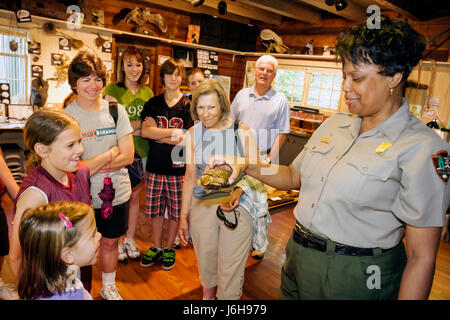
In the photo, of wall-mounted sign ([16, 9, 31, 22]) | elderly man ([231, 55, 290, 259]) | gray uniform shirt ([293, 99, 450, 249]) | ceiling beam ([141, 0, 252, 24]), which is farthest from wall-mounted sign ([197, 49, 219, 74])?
gray uniform shirt ([293, 99, 450, 249])

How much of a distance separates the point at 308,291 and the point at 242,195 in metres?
0.82

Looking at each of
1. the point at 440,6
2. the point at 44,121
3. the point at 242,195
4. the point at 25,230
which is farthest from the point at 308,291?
the point at 440,6

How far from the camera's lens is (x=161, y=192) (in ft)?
9.52

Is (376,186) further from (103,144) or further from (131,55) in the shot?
(131,55)

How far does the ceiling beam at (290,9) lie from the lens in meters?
4.84

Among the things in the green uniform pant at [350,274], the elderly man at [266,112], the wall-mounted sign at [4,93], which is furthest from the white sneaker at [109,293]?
the wall-mounted sign at [4,93]

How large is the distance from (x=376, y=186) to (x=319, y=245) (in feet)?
1.07

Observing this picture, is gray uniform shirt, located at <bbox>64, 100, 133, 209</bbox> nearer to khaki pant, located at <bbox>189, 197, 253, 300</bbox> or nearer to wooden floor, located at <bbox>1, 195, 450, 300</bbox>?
khaki pant, located at <bbox>189, 197, 253, 300</bbox>

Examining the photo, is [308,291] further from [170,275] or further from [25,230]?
[170,275]

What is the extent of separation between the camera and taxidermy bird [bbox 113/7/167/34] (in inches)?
207

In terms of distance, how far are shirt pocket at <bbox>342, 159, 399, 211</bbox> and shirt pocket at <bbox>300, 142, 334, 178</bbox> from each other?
200 millimetres

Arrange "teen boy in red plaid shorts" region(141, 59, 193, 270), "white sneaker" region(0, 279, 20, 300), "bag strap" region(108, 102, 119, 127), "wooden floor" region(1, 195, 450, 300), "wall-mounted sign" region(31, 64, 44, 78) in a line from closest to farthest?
"white sneaker" region(0, 279, 20, 300) < "bag strap" region(108, 102, 119, 127) < "wooden floor" region(1, 195, 450, 300) < "teen boy in red plaid shorts" region(141, 59, 193, 270) < "wall-mounted sign" region(31, 64, 44, 78)

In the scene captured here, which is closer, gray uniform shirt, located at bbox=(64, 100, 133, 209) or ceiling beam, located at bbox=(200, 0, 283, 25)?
Answer: gray uniform shirt, located at bbox=(64, 100, 133, 209)

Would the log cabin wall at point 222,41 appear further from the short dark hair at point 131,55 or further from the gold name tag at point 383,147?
the gold name tag at point 383,147
